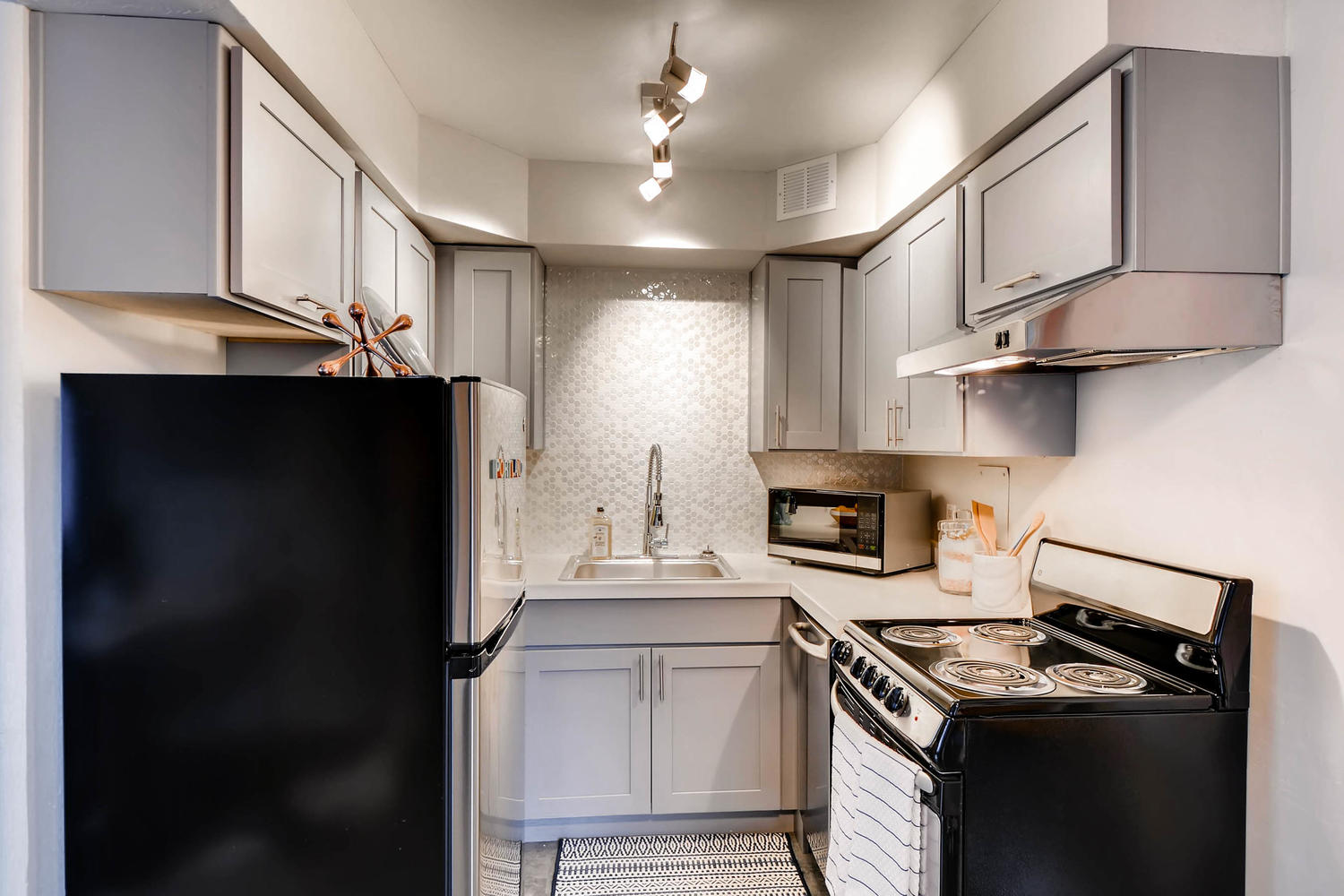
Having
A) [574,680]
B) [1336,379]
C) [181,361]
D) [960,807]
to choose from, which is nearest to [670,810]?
[574,680]

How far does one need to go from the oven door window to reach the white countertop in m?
0.11

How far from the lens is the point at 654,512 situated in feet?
9.43

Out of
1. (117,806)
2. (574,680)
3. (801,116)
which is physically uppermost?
(801,116)

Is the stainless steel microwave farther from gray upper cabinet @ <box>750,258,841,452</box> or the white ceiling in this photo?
the white ceiling

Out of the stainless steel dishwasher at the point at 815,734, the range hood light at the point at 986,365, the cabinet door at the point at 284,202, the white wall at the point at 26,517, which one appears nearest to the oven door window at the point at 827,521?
the stainless steel dishwasher at the point at 815,734

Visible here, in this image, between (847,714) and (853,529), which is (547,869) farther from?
(853,529)

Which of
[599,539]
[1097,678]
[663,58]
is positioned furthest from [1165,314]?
[599,539]

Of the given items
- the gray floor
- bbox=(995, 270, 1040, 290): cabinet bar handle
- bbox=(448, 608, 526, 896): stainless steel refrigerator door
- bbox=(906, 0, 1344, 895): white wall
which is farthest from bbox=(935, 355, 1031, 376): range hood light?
the gray floor

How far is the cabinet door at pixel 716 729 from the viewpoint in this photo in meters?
2.31

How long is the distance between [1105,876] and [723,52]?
210 centimetres

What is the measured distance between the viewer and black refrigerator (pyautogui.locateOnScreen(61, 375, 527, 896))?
118cm

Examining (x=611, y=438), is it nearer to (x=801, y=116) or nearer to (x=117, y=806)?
(x=801, y=116)

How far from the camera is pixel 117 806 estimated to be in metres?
1.18

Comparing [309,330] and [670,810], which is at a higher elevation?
[309,330]
